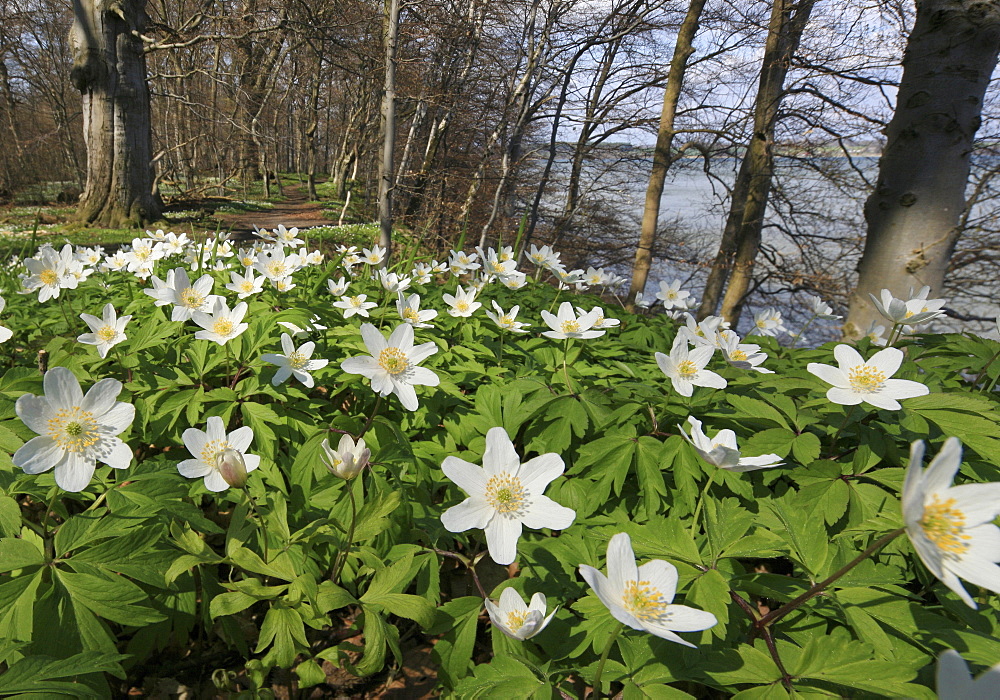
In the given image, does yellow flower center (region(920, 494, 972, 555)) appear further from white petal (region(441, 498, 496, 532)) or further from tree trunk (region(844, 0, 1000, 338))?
tree trunk (region(844, 0, 1000, 338))

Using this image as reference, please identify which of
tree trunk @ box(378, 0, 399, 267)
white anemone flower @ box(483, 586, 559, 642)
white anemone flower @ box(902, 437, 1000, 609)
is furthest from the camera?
tree trunk @ box(378, 0, 399, 267)

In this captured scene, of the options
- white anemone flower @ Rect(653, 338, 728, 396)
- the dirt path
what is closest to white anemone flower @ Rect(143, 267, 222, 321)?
white anemone flower @ Rect(653, 338, 728, 396)

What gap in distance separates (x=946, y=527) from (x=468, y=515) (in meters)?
0.98

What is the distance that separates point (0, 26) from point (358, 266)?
2261 cm

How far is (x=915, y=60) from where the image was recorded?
3.31 metres

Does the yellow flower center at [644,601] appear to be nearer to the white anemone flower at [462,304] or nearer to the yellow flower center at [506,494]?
the yellow flower center at [506,494]

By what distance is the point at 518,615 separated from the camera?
1171mm

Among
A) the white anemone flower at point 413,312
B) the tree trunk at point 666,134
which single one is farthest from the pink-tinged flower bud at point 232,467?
the tree trunk at point 666,134

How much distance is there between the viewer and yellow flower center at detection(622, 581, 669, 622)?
3.24 feet

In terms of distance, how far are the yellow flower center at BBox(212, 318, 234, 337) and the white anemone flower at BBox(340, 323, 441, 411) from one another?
526 millimetres

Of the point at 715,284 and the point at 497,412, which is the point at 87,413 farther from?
the point at 715,284

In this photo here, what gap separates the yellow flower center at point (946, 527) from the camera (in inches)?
36.0

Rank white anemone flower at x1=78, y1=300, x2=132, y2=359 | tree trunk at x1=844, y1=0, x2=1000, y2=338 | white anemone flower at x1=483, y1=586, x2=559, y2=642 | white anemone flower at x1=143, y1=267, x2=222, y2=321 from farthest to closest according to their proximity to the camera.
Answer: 1. tree trunk at x1=844, y1=0, x2=1000, y2=338
2. white anemone flower at x1=143, y1=267, x2=222, y2=321
3. white anemone flower at x1=78, y1=300, x2=132, y2=359
4. white anemone flower at x1=483, y1=586, x2=559, y2=642

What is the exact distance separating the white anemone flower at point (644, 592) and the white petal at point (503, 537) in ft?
0.90
